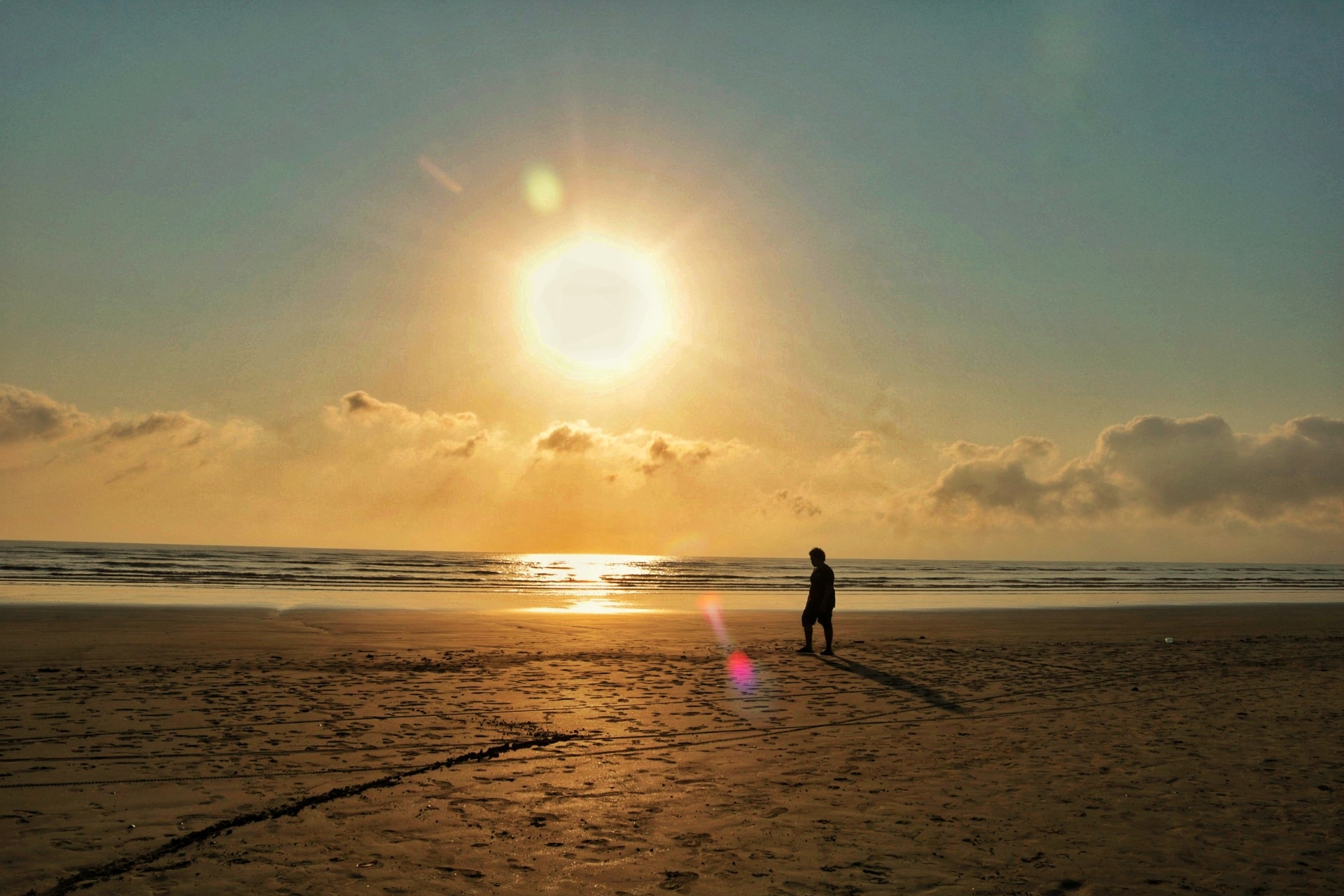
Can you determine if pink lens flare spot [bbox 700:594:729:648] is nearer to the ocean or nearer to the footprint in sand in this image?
the ocean

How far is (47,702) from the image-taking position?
10.7m

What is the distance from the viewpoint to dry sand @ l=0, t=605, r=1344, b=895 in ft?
18.9

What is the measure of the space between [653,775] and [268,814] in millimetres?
3152

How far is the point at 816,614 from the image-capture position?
17.9 m

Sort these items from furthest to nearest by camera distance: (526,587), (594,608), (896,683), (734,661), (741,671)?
A: (526,587) → (594,608) → (734,661) → (741,671) → (896,683)

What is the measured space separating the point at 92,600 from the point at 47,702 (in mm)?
21642

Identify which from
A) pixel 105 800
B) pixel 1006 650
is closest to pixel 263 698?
pixel 105 800

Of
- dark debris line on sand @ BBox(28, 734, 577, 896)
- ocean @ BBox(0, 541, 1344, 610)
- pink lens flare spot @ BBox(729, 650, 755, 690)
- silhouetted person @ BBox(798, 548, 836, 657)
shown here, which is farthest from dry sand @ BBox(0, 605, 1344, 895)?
ocean @ BBox(0, 541, 1344, 610)

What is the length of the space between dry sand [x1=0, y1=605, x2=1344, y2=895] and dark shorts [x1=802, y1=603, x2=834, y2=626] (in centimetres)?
133

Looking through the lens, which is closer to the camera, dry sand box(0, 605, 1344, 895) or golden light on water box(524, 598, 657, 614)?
dry sand box(0, 605, 1344, 895)

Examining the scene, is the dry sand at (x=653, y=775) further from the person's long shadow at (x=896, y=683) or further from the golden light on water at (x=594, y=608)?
the golden light on water at (x=594, y=608)

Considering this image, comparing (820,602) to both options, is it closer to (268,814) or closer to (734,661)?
(734,661)

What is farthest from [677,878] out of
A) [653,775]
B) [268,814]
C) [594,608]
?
[594,608]

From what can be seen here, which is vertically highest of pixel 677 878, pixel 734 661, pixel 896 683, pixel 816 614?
pixel 816 614
